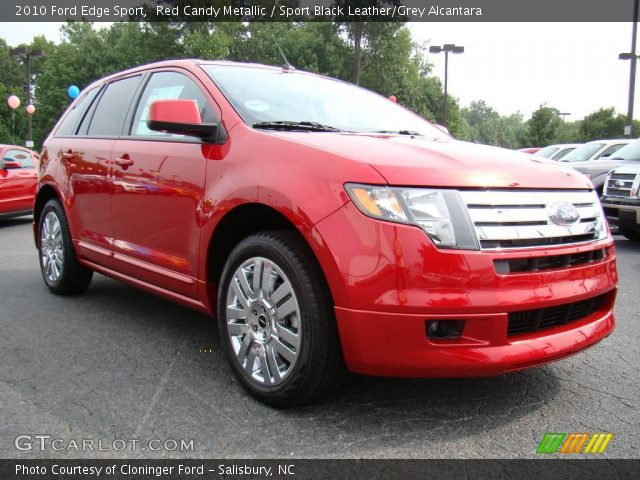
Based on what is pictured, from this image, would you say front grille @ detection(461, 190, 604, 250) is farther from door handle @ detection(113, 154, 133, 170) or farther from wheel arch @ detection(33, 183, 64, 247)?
wheel arch @ detection(33, 183, 64, 247)

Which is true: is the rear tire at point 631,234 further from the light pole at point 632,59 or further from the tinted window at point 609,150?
the light pole at point 632,59

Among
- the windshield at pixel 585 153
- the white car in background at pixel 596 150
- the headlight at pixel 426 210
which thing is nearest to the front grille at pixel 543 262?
the headlight at pixel 426 210

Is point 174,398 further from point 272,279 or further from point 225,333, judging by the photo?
point 272,279

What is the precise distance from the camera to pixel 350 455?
7.02 feet

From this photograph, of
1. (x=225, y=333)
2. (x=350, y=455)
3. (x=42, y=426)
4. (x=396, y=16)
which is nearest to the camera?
(x=350, y=455)

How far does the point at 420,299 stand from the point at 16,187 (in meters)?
9.90

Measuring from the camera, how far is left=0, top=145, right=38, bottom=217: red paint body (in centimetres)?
974

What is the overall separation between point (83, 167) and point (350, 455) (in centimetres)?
295

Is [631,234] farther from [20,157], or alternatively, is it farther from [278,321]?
[20,157]

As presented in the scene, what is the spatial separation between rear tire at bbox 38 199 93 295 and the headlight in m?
2.99

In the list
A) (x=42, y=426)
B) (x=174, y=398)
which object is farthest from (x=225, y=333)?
(x=42, y=426)

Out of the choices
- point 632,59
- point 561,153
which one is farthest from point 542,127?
point 561,153

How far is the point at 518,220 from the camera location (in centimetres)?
224

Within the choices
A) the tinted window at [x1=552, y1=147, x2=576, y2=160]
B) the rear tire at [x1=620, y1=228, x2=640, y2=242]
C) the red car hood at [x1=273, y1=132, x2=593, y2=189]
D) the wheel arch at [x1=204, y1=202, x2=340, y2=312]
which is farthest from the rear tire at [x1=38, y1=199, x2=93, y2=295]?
the tinted window at [x1=552, y1=147, x2=576, y2=160]
